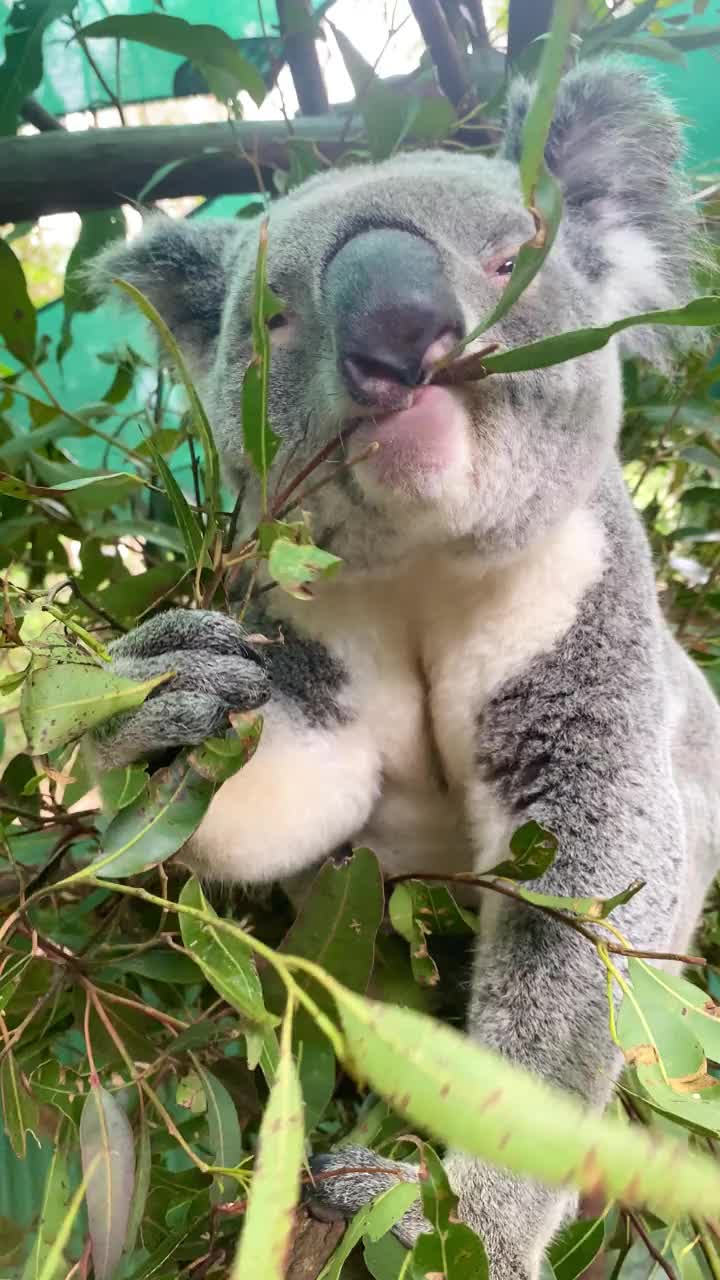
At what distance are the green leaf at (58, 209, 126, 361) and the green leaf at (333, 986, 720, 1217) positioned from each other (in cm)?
166

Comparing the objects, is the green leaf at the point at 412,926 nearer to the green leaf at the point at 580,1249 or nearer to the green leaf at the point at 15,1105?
the green leaf at the point at 580,1249

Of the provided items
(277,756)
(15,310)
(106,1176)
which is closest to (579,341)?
(277,756)

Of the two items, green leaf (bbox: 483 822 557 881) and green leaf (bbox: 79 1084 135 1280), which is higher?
green leaf (bbox: 483 822 557 881)

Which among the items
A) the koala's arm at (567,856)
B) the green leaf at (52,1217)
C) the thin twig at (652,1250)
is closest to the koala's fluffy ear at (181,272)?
the koala's arm at (567,856)

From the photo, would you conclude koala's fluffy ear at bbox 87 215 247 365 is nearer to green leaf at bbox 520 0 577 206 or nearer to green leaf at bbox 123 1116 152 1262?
green leaf at bbox 520 0 577 206

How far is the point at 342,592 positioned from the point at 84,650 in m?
0.50

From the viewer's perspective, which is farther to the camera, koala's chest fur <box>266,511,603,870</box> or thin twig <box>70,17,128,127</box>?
thin twig <box>70,17,128,127</box>

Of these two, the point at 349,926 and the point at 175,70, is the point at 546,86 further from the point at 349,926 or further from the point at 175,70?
the point at 175,70

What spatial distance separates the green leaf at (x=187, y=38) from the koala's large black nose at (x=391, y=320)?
0.88 meters

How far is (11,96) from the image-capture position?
1695 mm

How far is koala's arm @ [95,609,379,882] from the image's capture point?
967 millimetres

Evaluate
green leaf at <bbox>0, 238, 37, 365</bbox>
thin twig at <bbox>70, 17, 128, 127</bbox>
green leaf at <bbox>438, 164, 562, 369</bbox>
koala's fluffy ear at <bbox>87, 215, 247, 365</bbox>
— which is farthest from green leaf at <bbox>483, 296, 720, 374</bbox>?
thin twig at <bbox>70, 17, 128, 127</bbox>

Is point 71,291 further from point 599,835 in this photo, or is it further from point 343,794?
point 599,835

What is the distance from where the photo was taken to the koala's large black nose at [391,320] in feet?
2.86
